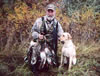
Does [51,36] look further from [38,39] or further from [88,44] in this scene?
[88,44]

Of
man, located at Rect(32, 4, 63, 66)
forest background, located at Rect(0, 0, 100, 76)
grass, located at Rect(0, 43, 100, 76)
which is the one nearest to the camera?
man, located at Rect(32, 4, 63, 66)

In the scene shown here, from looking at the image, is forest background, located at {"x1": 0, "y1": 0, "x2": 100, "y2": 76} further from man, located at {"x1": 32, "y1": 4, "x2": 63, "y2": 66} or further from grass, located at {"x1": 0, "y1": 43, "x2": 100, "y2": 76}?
man, located at {"x1": 32, "y1": 4, "x2": 63, "y2": 66}

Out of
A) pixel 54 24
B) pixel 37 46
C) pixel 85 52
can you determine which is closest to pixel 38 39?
pixel 37 46

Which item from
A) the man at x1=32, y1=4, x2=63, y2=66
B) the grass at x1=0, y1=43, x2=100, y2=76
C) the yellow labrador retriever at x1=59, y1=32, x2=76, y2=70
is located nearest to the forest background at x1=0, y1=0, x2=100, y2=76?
the grass at x1=0, y1=43, x2=100, y2=76

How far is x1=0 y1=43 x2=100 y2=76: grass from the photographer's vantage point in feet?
10.8

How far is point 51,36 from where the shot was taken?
3.17 meters

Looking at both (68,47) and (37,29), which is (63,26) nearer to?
(68,47)

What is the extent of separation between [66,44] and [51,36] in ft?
1.03

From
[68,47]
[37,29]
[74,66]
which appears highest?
[37,29]

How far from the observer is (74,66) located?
132 inches

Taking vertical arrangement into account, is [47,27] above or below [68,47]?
above

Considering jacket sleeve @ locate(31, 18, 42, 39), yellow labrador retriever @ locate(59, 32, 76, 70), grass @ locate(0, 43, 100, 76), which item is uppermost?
jacket sleeve @ locate(31, 18, 42, 39)

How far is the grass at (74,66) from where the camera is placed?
10.8ft

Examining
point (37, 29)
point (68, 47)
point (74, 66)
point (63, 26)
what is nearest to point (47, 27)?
point (37, 29)
